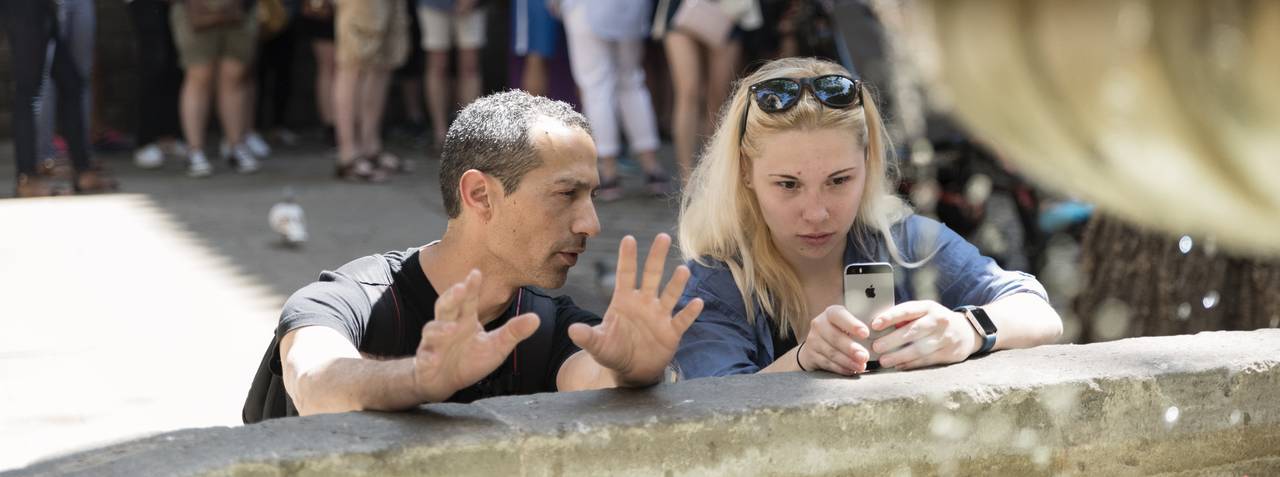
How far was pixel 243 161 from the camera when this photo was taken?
8.16 metres

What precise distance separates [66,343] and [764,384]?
2.87m

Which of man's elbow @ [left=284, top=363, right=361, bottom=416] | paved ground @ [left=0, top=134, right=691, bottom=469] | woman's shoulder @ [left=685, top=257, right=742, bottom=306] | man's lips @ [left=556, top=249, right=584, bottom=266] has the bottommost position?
paved ground @ [left=0, top=134, right=691, bottom=469]

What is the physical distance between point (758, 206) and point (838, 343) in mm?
548

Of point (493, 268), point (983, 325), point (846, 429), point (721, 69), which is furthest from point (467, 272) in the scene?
point (721, 69)

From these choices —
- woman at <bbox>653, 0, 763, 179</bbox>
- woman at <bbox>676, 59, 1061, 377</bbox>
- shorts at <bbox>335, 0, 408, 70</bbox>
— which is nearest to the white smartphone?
woman at <bbox>676, 59, 1061, 377</bbox>

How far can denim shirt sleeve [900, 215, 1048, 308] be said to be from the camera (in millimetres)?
2770

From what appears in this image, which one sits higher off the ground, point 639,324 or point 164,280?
point 639,324

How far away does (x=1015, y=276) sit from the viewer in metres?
2.79

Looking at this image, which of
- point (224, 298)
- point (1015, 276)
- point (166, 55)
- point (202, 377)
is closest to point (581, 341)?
point (1015, 276)

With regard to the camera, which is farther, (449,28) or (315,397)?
(449,28)

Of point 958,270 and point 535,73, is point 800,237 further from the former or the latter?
point 535,73

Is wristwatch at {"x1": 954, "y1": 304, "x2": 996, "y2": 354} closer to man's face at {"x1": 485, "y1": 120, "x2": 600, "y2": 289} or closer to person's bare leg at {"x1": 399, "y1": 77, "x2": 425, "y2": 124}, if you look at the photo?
man's face at {"x1": 485, "y1": 120, "x2": 600, "y2": 289}

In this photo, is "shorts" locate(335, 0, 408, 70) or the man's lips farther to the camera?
"shorts" locate(335, 0, 408, 70)

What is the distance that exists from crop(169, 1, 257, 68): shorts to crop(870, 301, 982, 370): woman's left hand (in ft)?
18.8
